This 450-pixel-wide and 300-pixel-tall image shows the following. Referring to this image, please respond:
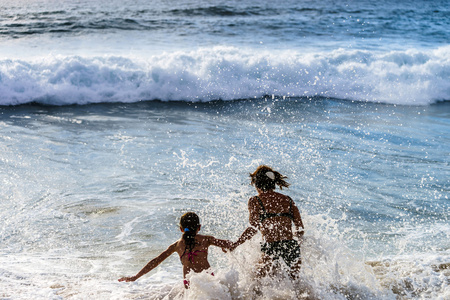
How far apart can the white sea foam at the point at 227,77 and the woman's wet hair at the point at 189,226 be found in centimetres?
1097

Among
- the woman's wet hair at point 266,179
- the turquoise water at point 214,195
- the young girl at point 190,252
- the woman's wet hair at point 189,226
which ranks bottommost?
the turquoise water at point 214,195

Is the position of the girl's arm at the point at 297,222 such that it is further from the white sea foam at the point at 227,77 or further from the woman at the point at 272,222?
the white sea foam at the point at 227,77

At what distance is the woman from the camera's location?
4207 mm

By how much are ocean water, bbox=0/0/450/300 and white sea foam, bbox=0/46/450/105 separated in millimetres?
62

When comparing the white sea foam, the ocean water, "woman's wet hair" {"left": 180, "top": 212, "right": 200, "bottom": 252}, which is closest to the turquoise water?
the ocean water

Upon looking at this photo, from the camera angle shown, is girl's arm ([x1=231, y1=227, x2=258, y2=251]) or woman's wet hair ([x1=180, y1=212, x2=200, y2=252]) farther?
girl's arm ([x1=231, y1=227, x2=258, y2=251])

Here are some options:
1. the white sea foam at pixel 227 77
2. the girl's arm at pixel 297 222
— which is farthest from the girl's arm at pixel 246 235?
the white sea foam at pixel 227 77

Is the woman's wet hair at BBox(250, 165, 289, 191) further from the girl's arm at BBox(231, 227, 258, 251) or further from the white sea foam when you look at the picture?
the white sea foam

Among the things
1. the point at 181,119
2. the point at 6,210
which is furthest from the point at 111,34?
the point at 6,210

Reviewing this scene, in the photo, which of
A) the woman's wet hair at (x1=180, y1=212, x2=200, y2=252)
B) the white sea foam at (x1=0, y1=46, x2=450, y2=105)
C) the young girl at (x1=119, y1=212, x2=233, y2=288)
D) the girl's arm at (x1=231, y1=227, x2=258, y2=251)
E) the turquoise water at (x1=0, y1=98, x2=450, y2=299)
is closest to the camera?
the woman's wet hair at (x1=180, y1=212, x2=200, y2=252)

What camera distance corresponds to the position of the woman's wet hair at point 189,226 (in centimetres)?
381

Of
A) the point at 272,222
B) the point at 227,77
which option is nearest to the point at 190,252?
the point at 272,222

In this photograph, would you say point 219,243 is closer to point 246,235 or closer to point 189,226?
point 246,235

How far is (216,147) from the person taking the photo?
30.6ft
